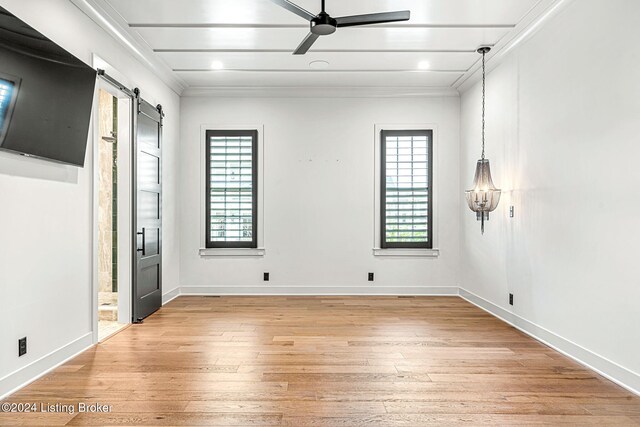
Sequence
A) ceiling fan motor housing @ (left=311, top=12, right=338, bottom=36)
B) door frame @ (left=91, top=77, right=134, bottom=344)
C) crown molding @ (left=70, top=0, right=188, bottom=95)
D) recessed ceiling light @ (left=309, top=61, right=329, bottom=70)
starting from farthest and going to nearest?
recessed ceiling light @ (left=309, top=61, right=329, bottom=70) → door frame @ (left=91, top=77, right=134, bottom=344) → crown molding @ (left=70, top=0, right=188, bottom=95) → ceiling fan motor housing @ (left=311, top=12, right=338, bottom=36)

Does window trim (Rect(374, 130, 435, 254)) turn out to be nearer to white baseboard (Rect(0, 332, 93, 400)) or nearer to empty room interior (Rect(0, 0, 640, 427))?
empty room interior (Rect(0, 0, 640, 427))

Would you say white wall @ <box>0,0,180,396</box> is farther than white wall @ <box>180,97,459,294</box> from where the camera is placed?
No

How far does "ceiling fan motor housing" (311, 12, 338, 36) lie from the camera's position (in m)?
A: 3.04

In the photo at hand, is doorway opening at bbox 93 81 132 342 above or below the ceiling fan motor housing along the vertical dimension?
below

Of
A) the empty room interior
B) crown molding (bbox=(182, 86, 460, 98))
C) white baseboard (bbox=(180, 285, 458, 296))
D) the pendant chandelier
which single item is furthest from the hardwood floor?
crown molding (bbox=(182, 86, 460, 98))

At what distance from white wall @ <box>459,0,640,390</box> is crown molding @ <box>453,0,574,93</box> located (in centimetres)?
6

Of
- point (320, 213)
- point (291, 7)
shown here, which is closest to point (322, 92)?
point (320, 213)

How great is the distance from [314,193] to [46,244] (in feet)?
11.5

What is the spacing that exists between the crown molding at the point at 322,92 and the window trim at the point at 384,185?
0.48 meters

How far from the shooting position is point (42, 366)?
117 inches

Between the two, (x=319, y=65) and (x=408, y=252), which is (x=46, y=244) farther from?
(x=408, y=252)

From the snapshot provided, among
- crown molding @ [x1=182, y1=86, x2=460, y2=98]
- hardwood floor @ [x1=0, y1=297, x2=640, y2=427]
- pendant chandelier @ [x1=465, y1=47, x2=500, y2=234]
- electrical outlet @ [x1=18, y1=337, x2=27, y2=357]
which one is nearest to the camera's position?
hardwood floor @ [x1=0, y1=297, x2=640, y2=427]

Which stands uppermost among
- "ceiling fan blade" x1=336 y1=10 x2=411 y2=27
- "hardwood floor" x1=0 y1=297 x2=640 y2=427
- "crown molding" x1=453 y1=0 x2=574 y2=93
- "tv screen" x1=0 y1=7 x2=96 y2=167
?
"crown molding" x1=453 y1=0 x2=574 y2=93

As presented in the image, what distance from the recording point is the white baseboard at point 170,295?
211 inches
